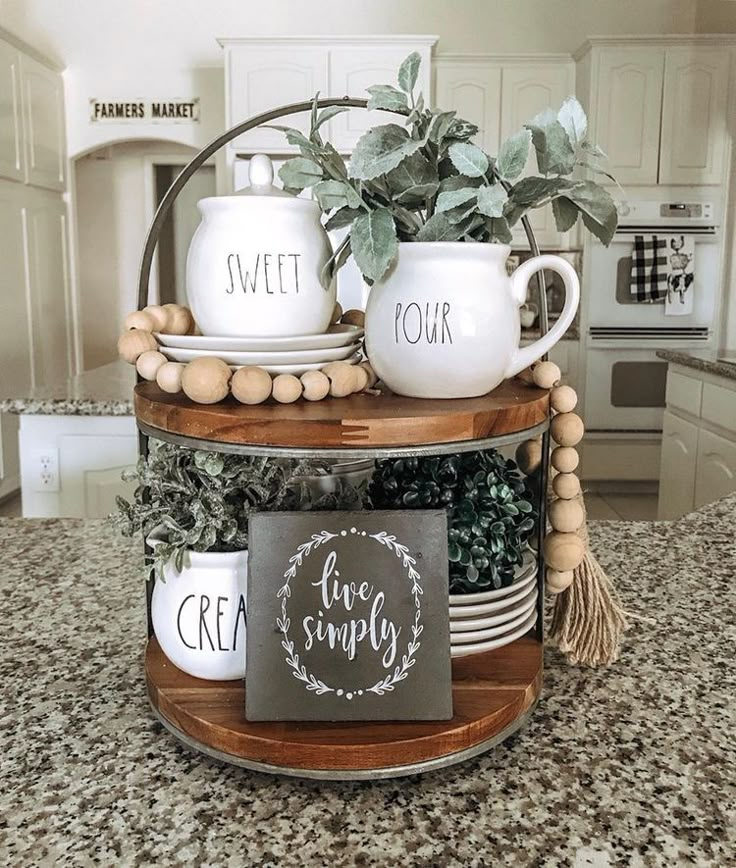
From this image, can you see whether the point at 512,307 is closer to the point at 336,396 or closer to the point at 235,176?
the point at 336,396

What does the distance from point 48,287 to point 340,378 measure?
15.4 feet

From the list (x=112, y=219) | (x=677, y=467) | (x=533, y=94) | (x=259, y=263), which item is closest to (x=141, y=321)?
(x=259, y=263)

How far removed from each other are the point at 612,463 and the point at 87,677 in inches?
167

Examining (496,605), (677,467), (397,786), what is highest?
(496,605)

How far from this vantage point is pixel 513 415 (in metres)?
0.65

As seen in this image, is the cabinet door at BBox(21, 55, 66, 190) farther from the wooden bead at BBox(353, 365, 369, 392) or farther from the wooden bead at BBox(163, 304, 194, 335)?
the wooden bead at BBox(353, 365, 369, 392)

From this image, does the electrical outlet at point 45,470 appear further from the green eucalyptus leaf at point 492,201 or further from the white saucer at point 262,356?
the green eucalyptus leaf at point 492,201

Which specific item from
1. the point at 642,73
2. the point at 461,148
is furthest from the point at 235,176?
the point at 461,148

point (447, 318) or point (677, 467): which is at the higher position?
point (447, 318)

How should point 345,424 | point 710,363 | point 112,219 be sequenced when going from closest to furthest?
point 345,424, point 710,363, point 112,219

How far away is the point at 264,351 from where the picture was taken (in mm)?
700

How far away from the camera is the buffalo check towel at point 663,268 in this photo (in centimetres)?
448

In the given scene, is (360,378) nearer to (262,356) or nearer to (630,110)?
(262,356)

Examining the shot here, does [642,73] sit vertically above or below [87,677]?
above
